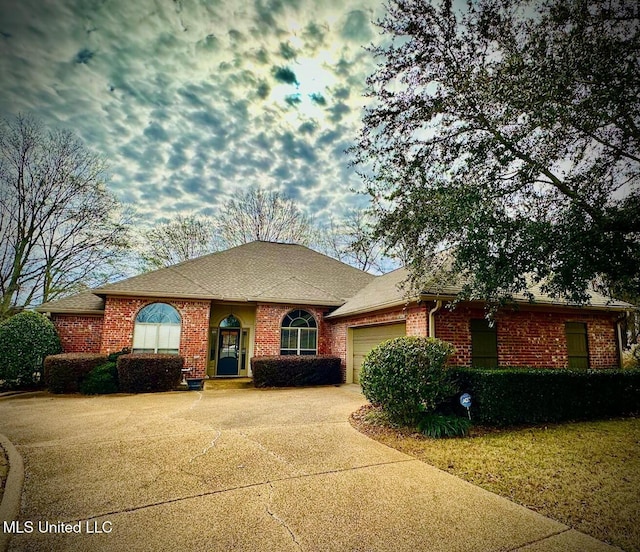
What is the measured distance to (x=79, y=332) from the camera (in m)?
13.3

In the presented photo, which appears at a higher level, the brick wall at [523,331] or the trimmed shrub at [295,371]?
the brick wall at [523,331]

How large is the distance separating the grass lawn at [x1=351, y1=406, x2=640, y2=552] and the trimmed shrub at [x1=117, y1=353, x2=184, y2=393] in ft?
23.3

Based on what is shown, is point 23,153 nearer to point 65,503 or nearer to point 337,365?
point 337,365

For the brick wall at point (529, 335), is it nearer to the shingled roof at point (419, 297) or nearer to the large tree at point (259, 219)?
the shingled roof at point (419, 297)

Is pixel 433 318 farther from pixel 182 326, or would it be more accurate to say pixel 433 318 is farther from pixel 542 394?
pixel 182 326

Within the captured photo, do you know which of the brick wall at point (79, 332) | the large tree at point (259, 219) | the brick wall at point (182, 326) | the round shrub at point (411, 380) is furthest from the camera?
the large tree at point (259, 219)

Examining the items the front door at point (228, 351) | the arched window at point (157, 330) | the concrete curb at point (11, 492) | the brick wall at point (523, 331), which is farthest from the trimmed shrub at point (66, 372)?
the brick wall at point (523, 331)

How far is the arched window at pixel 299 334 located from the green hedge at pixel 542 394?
818cm

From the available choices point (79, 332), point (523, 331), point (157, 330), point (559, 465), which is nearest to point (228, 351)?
point (157, 330)

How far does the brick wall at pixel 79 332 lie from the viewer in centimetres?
1317

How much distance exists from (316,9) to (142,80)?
425cm

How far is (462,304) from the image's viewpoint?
9.37m

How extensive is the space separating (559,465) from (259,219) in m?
23.8

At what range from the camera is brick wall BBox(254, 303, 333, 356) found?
13953 mm
